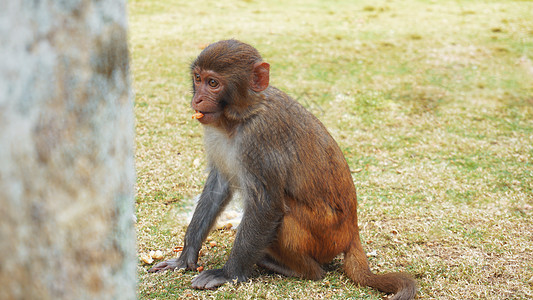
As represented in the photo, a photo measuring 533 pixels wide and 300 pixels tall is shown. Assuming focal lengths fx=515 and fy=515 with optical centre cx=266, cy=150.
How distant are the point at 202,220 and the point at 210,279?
58 cm

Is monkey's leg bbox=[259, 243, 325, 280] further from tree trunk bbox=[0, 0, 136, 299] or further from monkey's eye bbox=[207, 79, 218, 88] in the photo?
tree trunk bbox=[0, 0, 136, 299]

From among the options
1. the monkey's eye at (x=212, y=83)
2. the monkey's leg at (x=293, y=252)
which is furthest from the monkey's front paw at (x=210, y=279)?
the monkey's eye at (x=212, y=83)

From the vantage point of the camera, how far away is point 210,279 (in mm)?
3936

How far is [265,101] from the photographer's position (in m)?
3.87

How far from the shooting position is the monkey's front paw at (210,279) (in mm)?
3887

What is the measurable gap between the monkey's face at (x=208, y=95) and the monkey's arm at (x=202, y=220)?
767 millimetres

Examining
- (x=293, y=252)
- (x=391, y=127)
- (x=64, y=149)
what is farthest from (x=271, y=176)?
(x=391, y=127)

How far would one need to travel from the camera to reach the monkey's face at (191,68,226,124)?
362cm

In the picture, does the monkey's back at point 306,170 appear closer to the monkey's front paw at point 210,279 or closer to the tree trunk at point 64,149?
the monkey's front paw at point 210,279

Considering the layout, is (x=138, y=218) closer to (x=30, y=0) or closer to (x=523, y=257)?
(x=523, y=257)

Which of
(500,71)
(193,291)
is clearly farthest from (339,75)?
(193,291)

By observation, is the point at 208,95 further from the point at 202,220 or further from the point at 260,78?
the point at 202,220

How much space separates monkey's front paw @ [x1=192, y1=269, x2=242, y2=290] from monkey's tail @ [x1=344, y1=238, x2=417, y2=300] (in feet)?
3.15

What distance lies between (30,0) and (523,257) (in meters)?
4.48
